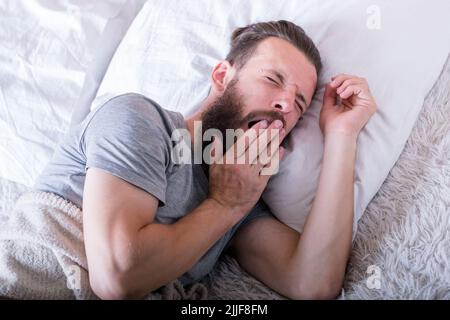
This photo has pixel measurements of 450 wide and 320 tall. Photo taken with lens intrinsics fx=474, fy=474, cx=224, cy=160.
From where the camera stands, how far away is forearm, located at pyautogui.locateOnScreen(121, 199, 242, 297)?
63 centimetres

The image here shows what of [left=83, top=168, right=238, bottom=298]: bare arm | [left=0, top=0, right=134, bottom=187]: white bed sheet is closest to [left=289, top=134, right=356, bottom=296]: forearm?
[left=83, top=168, right=238, bottom=298]: bare arm

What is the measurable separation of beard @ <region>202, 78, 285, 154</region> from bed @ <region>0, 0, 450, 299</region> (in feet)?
0.75

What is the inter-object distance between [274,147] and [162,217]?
0.22 metres

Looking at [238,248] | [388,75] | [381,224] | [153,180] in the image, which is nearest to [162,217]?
[153,180]

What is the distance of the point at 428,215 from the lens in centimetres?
73

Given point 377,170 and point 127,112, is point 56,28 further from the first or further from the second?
point 377,170

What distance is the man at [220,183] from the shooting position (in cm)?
63

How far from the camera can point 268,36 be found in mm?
896

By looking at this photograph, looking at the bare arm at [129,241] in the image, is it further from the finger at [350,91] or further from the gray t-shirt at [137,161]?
the finger at [350,91]

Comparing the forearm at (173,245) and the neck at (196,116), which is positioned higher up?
the neck at (196,116)

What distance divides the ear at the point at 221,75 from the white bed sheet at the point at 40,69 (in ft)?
1.06

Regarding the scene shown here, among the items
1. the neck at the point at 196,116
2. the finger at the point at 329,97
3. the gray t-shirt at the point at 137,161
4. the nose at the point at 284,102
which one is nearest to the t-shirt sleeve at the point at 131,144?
the gray t-shirt at the point at 137,161

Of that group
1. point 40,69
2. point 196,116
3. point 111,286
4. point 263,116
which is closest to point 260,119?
point 263,116

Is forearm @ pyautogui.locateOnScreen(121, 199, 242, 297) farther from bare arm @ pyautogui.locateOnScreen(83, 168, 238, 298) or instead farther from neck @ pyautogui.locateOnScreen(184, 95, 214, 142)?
neck @ pyautogui.locateOnScreen(184, 95, 214, 142)
